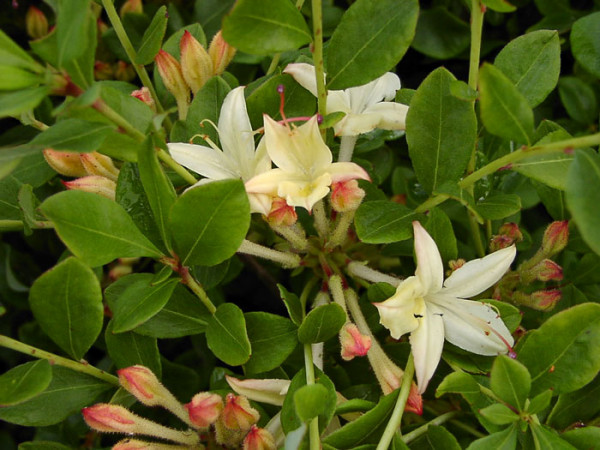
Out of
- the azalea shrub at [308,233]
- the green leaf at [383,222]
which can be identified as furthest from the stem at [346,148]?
the green leaf at [383,222]

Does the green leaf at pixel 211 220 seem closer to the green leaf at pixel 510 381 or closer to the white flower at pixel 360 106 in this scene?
the white flower at pixel 360 106

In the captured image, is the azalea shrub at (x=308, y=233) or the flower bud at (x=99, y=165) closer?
the azalea shrub at (x=308, y=233)

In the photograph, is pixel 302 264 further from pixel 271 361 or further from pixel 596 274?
pixel 596 274

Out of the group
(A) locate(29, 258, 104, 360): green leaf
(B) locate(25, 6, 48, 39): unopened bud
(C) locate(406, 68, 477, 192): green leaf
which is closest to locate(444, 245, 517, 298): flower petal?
(C) locate(406, 68, 477, 192): green leaf

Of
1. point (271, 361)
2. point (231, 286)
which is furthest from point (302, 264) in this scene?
point (231, 286)

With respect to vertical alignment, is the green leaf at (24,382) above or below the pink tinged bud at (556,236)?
above

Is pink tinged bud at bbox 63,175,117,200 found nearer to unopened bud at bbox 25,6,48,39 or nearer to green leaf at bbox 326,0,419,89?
green leaf at bbox 326,0,419,89
